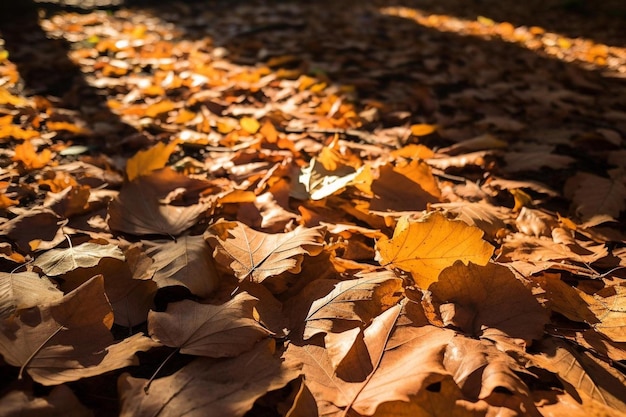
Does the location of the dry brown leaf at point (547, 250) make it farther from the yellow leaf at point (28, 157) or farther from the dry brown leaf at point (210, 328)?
the yellow leaf at point (28, 157)

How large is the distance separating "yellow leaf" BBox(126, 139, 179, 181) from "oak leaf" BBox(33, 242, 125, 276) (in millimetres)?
394

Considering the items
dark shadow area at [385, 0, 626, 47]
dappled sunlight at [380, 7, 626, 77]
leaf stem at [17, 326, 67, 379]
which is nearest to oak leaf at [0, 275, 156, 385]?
leaf stem at [17, 326, 67, 379]

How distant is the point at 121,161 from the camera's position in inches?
64.4

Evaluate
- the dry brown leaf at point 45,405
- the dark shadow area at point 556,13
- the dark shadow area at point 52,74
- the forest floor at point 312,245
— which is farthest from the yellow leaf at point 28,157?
the dark shadow area at point 556,13

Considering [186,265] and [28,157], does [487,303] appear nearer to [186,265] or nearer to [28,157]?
[186,265]

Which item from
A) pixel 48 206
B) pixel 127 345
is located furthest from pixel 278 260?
pixel 48 206

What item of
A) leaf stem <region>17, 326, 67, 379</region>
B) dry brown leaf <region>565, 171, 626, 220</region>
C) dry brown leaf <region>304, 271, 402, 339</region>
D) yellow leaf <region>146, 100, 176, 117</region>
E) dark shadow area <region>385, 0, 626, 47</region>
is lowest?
yellow leaf <region>146, 100, 176, 117</region>

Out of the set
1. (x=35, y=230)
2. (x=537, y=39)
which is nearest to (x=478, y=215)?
(x=35, y=230)

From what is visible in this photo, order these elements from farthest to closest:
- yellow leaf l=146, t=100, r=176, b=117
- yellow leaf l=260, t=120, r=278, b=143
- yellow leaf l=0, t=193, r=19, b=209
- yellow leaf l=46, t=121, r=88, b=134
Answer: yellow leaf l=146, t=100, r=176, b=117
yellow leaf l=46, t=121, r=88, b=134
yellow leaf l=260, t=120, r=278, b=143
yellow leaf l=0, t=193, r=19, b=209

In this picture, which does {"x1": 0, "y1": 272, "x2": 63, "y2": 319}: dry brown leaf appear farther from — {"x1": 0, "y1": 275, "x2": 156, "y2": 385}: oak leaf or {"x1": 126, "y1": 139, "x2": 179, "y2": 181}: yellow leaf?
{"x1": 126, "y1": 139, "x2": 179, "y2": 181}: yellow leaf

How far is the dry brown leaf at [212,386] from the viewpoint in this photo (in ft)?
2.04

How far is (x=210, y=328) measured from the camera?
762 mm

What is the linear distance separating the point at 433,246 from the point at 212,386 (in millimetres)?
533

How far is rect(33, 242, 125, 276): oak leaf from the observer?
92cm
